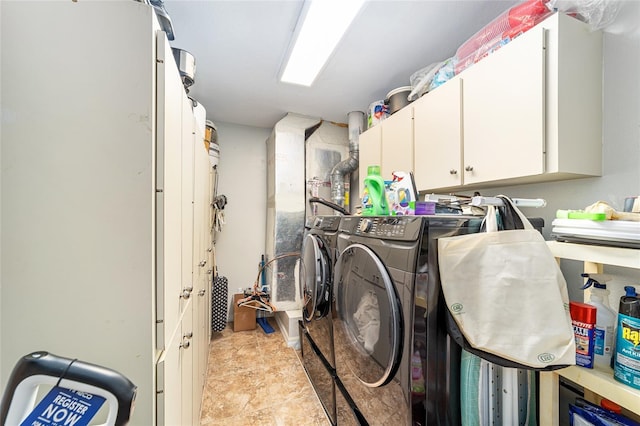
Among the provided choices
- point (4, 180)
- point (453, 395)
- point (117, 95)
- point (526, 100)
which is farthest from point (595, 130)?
point (4, 180)

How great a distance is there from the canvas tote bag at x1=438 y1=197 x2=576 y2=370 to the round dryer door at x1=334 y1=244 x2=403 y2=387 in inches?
8.6

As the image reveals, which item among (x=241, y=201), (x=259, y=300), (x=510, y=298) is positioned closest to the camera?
(x=510, y=298)

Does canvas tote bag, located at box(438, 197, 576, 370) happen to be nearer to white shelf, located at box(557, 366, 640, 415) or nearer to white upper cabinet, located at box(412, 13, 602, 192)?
white shelf, located at box(557, 366, 640, 415)

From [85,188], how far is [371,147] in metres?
2.06

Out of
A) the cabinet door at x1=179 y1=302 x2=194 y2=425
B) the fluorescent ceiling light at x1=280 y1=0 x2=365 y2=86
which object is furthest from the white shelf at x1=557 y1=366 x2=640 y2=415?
the fluorescent ceiling light at x1=280 y1=0 x2=365 y2=86

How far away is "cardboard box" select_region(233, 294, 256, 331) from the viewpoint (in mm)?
3000

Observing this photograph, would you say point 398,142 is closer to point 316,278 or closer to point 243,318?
point 316,278

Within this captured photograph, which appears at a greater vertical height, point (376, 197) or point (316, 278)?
point (376, 197)

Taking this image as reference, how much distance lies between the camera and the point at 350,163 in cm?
288

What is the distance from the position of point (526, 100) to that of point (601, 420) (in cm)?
121

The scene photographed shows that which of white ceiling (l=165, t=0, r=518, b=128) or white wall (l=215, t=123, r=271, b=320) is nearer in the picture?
white ceiling (l=165, t=0, r=518, b=128)

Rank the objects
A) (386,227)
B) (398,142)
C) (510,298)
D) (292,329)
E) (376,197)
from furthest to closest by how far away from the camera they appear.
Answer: (292,329) < (398,142) < (376,197) < (386,227) < (510,298)

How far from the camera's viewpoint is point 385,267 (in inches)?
39.7

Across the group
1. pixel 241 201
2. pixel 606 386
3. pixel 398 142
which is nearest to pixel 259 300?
pixel 241 201
